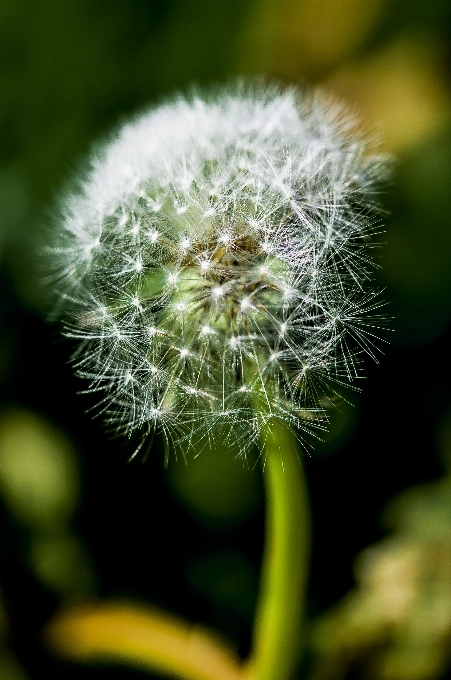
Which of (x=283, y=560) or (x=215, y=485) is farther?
(x=215, y=485)

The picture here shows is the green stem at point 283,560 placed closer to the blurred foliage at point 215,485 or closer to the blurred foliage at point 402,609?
the blurred foliage at point 402,609

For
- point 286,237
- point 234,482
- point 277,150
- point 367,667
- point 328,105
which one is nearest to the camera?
point 286,237

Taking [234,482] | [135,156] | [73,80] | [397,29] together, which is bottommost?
[234,482]

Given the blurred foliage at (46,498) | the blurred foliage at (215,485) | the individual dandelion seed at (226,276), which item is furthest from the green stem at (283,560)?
the blurred foliage at (46,498)

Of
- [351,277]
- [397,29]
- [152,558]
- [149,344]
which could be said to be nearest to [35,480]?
[152,558]

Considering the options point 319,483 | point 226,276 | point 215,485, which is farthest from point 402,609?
point 226,276

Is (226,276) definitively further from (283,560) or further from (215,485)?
(215,485)

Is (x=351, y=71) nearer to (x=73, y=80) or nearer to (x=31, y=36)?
(x=73, y=80)

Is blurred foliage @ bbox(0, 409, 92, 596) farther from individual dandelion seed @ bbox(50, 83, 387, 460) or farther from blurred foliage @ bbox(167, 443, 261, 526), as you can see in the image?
individual dandelion seed @ bbox(50, 83, 387, 460)
